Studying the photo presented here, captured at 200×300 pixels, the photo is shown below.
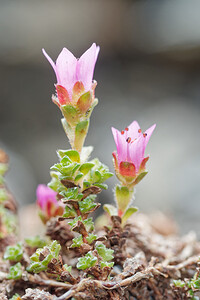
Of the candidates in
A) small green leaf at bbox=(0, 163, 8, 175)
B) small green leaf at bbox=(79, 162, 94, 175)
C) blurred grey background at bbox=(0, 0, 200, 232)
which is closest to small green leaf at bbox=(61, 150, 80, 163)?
small green leaf at bbox=(79, 162, 94, 175)

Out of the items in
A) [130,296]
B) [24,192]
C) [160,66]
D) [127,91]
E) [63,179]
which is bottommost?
[130,296]

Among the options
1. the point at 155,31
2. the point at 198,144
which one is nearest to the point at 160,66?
the point at 155,31

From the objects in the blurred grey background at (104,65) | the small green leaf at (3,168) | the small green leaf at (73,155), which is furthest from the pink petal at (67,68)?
the blurred grey background at (104,65)

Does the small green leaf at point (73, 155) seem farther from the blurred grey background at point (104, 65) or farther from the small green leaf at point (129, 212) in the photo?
the blurred grey background at point (104, 65)

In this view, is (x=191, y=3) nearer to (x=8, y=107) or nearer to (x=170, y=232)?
(x=8, y=107)

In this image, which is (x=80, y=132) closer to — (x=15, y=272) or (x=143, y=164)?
(x=143, y=164)

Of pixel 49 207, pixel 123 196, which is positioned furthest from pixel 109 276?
pixel 49 207
